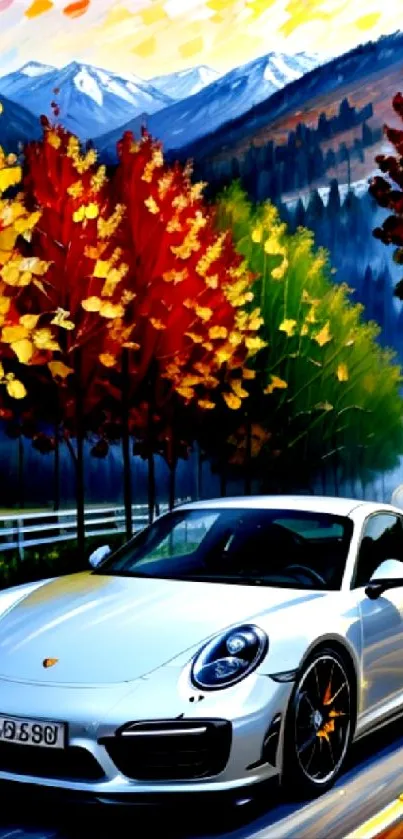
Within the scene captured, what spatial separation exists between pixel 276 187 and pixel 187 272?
1674 inches

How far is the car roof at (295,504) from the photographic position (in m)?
6.65

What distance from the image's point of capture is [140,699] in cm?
500

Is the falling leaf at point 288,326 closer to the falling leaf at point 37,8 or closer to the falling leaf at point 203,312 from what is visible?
the falling leaf at point 203,312

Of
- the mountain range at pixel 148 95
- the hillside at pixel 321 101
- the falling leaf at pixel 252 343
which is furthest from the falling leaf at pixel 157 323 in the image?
the hillside at pixel 321 101

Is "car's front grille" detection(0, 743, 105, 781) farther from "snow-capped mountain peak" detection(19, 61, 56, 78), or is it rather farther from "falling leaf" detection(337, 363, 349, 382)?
"snow-capped mountain peak" detection(19, 61, 56, 78)

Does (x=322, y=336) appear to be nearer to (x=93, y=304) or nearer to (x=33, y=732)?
(x=93, y=304)

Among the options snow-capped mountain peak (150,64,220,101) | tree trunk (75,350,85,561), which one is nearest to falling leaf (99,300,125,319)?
tree trunk (75,350,85,561)

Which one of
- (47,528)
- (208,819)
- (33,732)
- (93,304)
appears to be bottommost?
(208,819)

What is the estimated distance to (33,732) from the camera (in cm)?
497

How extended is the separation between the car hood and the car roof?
0.75 meters

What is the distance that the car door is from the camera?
Result: 6074 mm

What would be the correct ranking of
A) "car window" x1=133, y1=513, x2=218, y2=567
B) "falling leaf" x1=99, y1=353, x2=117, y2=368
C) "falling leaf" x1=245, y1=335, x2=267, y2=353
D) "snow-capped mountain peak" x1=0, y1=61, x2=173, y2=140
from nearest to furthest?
"car window" x1=133, y1=513, x2=218, y2=567 < "falling leaf" x1=99, y1=353, x2=117, y2=368 < "falling leaf" x1=245, y1=335, x2=267, y2=353 < "snow-capped mountain peak" x1=0, y1=61, x2=173, y2=140

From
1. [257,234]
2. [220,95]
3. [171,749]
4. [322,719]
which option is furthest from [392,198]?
[220,95]

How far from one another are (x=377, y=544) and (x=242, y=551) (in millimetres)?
686
